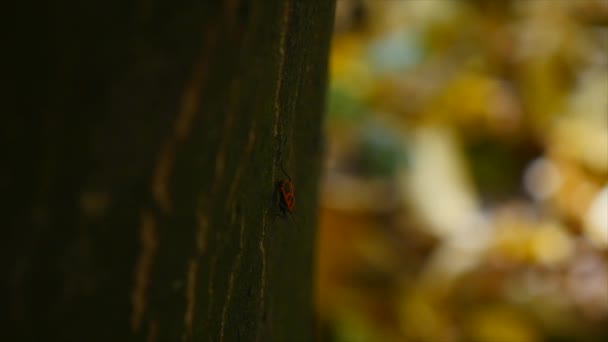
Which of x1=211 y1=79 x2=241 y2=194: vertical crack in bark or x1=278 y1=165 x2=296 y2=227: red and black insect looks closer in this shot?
x1=211 y1=79 x2=241 y2=194: vertical crack in bark

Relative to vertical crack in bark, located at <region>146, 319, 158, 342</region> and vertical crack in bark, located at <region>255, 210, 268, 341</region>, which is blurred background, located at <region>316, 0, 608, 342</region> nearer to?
vertical crack in bark, located at <region>255, 210, 268, 341</region>

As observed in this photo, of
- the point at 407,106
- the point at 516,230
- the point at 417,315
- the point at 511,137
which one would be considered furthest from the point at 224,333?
the point at 511,137

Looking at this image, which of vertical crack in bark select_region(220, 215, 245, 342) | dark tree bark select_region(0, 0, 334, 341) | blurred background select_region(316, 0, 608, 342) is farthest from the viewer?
blurred background select_region(316, 0, 608, 342)

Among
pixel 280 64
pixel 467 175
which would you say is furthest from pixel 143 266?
pixel 467 175

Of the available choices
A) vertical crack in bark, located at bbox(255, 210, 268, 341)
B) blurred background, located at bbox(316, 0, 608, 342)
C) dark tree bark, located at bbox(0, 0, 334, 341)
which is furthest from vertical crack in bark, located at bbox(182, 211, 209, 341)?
blurred background, located at bbox(316, 0, 608, 342)

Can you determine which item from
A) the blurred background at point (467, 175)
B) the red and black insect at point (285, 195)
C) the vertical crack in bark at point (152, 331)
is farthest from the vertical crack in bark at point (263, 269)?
the blurred background at point (467, 175)

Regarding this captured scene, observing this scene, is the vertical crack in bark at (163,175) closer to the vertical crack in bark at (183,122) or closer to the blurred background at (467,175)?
the vertical crack in bark at (183,122)

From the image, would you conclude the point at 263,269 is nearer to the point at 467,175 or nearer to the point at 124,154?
the point at 124,154
